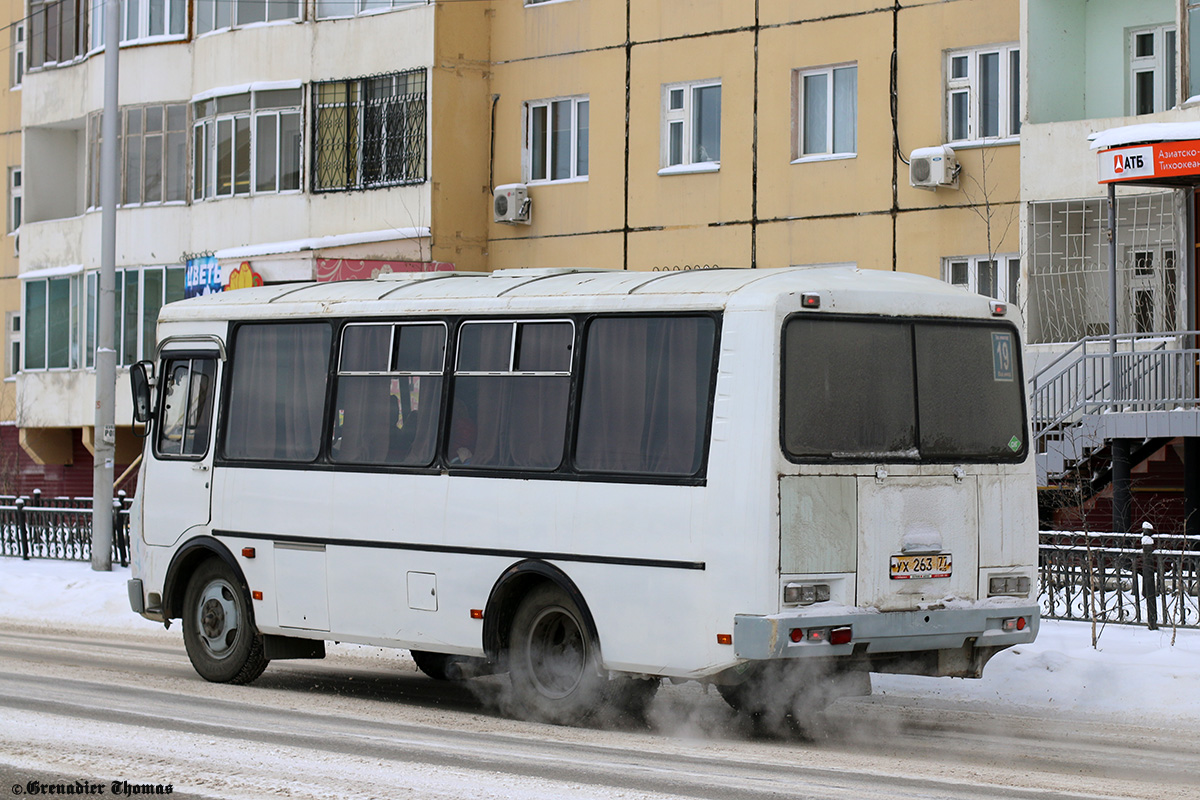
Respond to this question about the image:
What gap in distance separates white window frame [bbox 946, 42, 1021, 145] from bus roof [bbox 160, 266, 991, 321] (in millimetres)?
13583

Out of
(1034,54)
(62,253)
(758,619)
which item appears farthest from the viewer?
(62,253)

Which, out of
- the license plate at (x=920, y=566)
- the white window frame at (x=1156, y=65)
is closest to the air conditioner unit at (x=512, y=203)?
the white window frame at (x=1156, y=65)

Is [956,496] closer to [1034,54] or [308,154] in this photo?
[1034,54]

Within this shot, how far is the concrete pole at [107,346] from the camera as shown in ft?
75.7

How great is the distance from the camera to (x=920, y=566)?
34.8ft

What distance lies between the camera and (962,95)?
987 inches

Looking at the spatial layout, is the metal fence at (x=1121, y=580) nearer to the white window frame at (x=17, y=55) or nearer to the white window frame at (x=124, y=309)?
the white window frame at (x=124, y=309)

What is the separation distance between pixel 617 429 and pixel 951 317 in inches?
84.8

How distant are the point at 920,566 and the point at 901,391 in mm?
1043

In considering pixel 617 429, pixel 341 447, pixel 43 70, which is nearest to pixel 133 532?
pixel 341 447

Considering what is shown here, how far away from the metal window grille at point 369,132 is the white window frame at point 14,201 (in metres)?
13.6

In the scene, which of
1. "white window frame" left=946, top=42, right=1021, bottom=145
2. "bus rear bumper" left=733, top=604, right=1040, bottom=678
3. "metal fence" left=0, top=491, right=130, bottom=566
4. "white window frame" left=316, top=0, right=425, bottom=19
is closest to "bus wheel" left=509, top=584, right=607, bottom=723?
"bus rear bumper" left=733, top=604, right=1040, bottom=678

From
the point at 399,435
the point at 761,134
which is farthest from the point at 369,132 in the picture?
the point at 399,435

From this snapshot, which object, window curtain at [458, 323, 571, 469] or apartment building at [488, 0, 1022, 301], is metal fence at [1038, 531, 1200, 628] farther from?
apartment building at [488, 0, 1022, 301]
